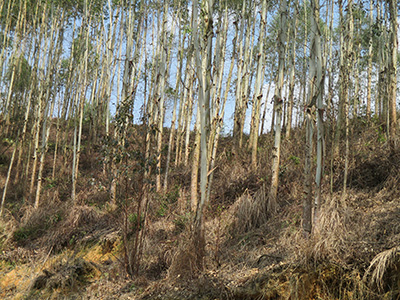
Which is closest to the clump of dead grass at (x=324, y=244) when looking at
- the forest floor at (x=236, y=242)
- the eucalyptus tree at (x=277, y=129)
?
the forest floor at (x=236, y=242)

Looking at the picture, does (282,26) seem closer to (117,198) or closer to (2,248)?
(117,198)

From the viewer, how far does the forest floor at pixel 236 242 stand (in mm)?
3740

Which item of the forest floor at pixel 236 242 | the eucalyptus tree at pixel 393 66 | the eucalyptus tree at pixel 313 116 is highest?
the eucalyptus tree at pixel 393 66

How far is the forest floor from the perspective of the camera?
12.3 ft

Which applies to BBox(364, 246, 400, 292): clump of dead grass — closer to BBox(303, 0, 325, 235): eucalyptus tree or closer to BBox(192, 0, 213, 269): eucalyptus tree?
BBox(303, 0, 325, 235): eucalyptus tree

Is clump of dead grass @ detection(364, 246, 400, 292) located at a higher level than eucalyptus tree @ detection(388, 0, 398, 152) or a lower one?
lower

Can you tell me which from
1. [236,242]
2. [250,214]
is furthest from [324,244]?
[250,214]

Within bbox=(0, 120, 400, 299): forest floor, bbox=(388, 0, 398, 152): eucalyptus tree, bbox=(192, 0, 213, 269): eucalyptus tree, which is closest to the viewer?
bbox=(0, 120, 400, 299): forest floor

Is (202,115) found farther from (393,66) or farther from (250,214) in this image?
(393,66)

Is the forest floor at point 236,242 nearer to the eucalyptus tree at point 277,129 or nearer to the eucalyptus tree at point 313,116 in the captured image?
the eucalyptus tree at point 277,129

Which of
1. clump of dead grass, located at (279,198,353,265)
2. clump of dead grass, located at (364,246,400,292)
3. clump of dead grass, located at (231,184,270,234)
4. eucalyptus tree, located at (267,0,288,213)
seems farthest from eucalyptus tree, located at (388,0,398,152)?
clump of dead grass, located at (364,246,400,292)

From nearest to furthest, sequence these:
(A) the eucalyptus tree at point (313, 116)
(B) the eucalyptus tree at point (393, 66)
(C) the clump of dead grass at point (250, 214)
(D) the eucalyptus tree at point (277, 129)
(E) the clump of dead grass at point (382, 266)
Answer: (E) the clump of dead grass at point (382, 266), (A) the eucalyptus tree at point (313, 116), (C) the clump of dead grass at point (250, 214), (D) the eucalyptus tree at point (277, 129), (B) the eucalyptus tree at point (393, 66)

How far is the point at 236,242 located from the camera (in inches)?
228

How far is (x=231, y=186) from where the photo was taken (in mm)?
8023
